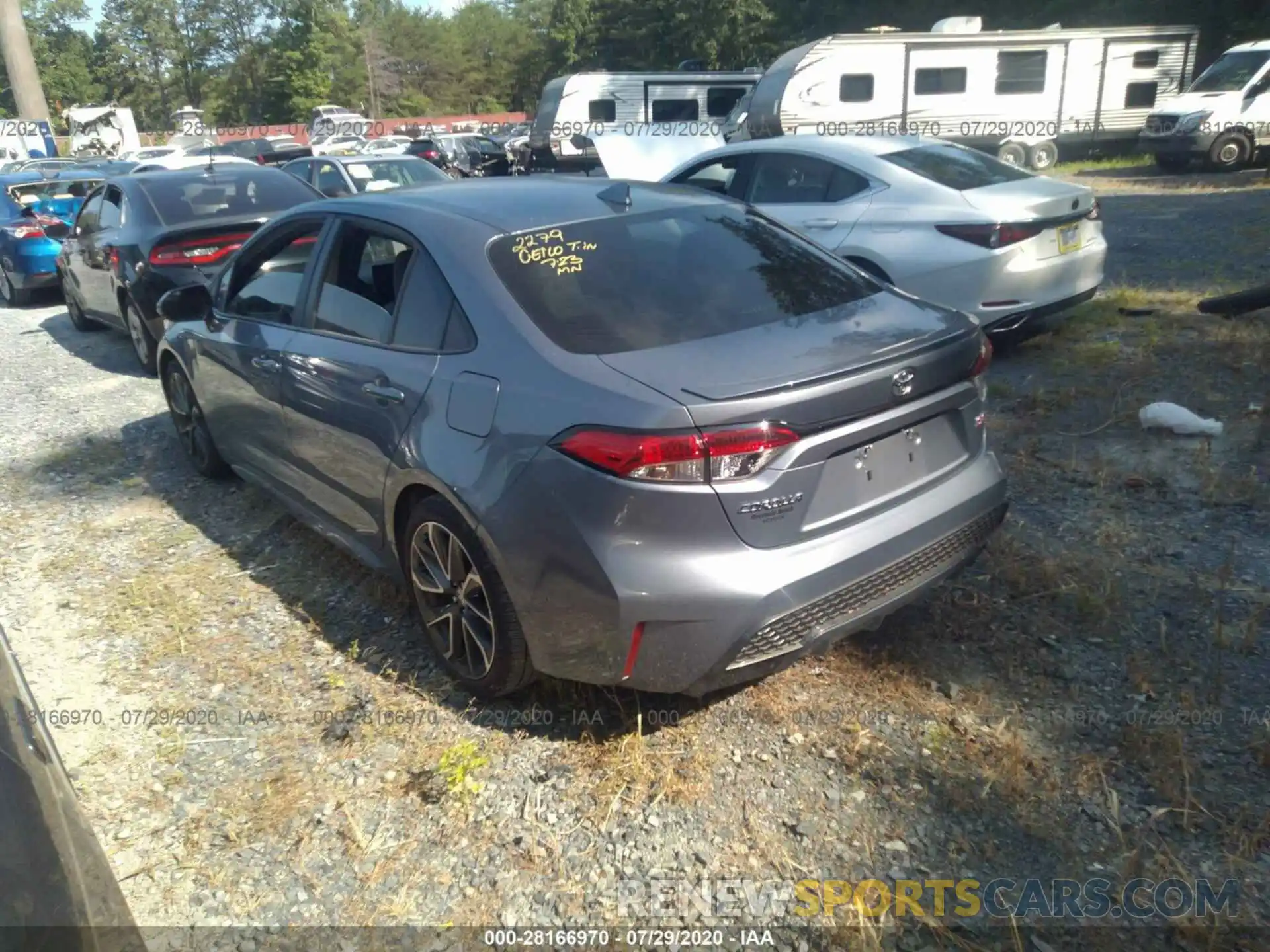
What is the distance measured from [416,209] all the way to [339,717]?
1.79m

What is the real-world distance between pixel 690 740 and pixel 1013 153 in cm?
2193

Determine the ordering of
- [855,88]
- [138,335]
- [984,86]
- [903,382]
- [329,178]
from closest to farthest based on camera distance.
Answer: [903,382]
[138,335]
[329,178]
[855,88]
[984,86]

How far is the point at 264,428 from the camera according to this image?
14.3 ft

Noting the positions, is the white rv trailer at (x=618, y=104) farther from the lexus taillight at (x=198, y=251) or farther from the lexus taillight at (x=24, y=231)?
the lexus taillight at (x=198, y=251)

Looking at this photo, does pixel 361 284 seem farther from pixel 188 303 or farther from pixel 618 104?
pixel 618 104

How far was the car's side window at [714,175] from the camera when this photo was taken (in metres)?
7.62

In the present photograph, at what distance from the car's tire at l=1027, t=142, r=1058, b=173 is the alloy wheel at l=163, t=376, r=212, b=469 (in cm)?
2088

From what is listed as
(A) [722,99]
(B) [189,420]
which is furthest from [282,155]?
(B) [189,420]

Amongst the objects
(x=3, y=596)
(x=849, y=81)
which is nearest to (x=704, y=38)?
(x=849, y=81)

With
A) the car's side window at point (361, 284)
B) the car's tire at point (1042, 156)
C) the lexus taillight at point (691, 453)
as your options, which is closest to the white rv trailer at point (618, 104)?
the car's tire at point (1042, 156)

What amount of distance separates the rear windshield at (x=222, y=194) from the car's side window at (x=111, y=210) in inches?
14.3

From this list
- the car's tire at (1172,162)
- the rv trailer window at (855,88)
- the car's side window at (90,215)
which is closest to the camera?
the car's side window at (90,215)

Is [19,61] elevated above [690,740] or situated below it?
above

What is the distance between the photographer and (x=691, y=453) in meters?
2.57
